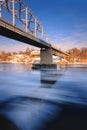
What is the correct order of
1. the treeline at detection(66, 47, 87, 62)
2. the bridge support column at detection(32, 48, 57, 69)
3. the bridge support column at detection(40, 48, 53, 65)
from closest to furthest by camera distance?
the bridge support column at detection(32, 48, 57, 69)
the bridge support column at detection(40, 48, 53, 65)
the treeline at detection(66, 47, 87, 62)

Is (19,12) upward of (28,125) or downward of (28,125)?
upward

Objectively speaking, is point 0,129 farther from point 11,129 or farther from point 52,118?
point 52,118

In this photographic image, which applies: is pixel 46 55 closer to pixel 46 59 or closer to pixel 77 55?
pixel 46 59

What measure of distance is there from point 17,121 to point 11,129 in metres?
0.86

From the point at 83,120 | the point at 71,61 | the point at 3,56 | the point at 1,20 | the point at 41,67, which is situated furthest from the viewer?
the point at 3,56

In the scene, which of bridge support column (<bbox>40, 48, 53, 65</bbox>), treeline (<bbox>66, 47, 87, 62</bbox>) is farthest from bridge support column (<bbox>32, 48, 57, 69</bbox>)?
treeline (<bbox>66, 47, 87, 62</bbox>)

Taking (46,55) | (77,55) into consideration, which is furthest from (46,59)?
(77,55)

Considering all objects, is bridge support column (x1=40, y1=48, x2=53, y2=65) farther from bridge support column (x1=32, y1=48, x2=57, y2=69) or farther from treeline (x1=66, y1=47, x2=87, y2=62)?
treeline (x1=66, y1=47, x2=87, y2=62)

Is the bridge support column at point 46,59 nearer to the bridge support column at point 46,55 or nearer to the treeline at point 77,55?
the bridge support column at point 46,55

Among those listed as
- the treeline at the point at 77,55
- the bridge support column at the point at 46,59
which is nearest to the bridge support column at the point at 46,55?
the bridge support column at the point at 46,59

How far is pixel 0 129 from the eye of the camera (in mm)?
5133

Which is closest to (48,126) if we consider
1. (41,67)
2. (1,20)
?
(1,20)

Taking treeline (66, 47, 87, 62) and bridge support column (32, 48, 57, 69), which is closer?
bridge support column (32, 48, 57, 69)

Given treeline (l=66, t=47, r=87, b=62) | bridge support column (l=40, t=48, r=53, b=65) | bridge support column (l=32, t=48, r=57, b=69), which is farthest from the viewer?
treeline (l=66, t=47, r=87, b=62)
